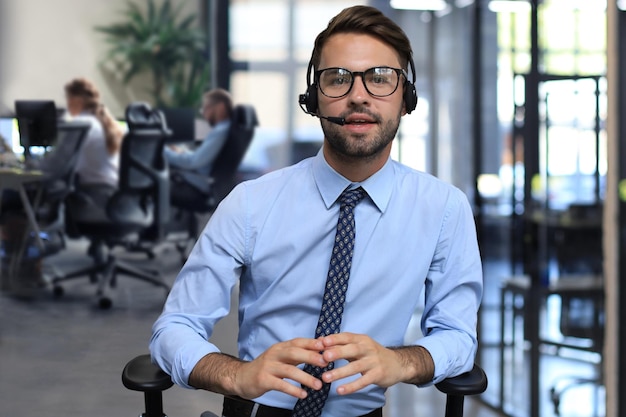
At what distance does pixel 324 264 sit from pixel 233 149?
3.88 feet

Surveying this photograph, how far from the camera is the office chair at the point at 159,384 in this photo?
158 centimetres

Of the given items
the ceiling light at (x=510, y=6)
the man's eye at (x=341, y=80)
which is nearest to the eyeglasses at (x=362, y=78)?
the man's eye at (x=341, y=80)

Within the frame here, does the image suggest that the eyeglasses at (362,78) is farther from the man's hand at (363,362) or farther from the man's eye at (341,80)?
the man's hand at (363,362)

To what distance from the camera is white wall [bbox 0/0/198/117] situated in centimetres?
Answer: 275

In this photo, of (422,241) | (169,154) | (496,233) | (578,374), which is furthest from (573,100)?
(422,241)

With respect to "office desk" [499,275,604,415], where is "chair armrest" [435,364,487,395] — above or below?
above

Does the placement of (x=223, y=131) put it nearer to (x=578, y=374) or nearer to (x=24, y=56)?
(x=24, y=56)

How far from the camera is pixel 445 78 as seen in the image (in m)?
4.30

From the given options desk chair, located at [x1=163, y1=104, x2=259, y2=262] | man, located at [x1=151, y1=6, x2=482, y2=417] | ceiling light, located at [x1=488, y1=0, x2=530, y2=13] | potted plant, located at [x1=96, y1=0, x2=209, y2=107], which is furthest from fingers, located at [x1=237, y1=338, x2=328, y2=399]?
ceiling light, located at [x1=488, y1=0, x2=530, y2=13]

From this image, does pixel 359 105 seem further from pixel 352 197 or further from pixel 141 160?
pixel 141 160

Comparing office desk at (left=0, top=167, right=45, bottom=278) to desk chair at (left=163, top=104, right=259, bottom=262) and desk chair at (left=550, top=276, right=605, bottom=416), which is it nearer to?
desk chair at (left=163, top=104, right=259, bottom=262)

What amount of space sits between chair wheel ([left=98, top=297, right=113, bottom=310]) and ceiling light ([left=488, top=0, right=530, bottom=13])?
2.23 m

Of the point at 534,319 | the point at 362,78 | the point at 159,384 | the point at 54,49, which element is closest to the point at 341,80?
the point at 362,78

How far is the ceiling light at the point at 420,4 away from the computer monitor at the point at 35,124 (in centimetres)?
153
